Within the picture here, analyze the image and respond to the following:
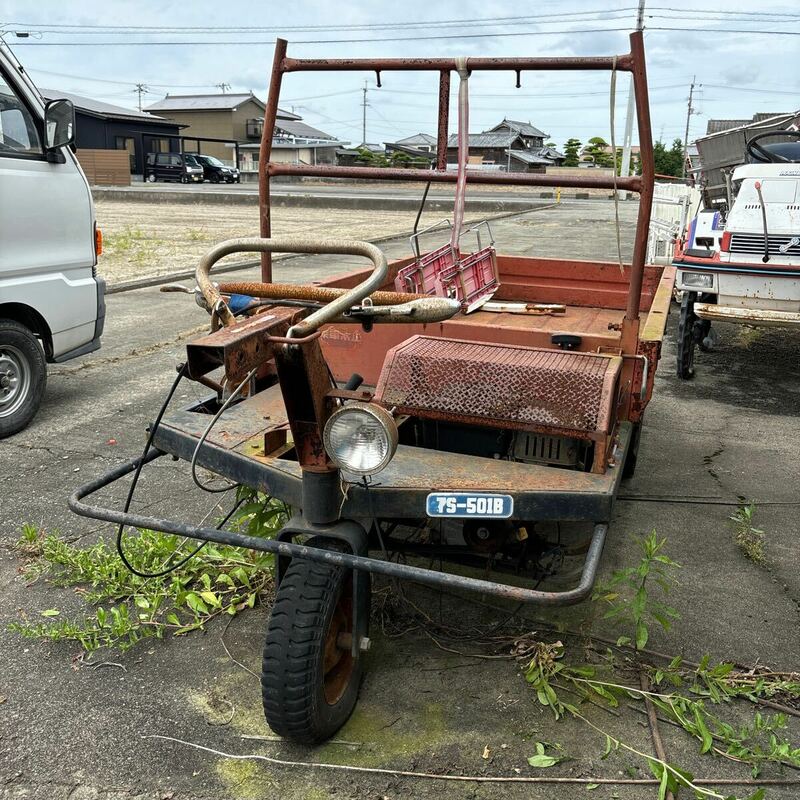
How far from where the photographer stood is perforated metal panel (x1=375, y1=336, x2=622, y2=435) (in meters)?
2.74

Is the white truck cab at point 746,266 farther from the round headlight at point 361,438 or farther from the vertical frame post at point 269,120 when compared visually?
the round headlight at point 361,438

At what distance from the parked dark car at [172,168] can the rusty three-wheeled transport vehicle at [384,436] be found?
149 ft

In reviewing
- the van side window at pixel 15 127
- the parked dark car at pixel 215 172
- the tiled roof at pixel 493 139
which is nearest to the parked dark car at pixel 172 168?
the parked dark car at pixel 215 172

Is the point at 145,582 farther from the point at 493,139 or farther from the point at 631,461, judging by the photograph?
the point at 493,139

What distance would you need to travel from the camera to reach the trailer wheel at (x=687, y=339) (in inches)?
288

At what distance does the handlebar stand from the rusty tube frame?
4.02 feet

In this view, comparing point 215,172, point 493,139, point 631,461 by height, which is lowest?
point 631,461

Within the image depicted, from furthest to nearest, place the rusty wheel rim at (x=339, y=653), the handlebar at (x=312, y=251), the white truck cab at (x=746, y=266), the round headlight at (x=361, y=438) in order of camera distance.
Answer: the white truck cab at (x=746, y=266), the rusty wheel rim at (x=339, y=653), the round headlight at (x=361, y=438), the handlebar at (x=312, y=251)

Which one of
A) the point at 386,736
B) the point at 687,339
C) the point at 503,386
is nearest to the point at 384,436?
the point at 503,386

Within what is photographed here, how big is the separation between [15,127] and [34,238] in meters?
0.70

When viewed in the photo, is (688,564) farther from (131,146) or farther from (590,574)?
(131,146)

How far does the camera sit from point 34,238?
5289 mm

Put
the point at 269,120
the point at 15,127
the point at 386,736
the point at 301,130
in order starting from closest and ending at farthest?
the point at 386,736 → the point at 269,120 → the point at 15,127 → the point at 301,130

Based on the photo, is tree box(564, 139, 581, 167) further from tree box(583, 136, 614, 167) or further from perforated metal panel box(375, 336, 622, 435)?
perforated metal panel box(375, 336, 622, 435)
